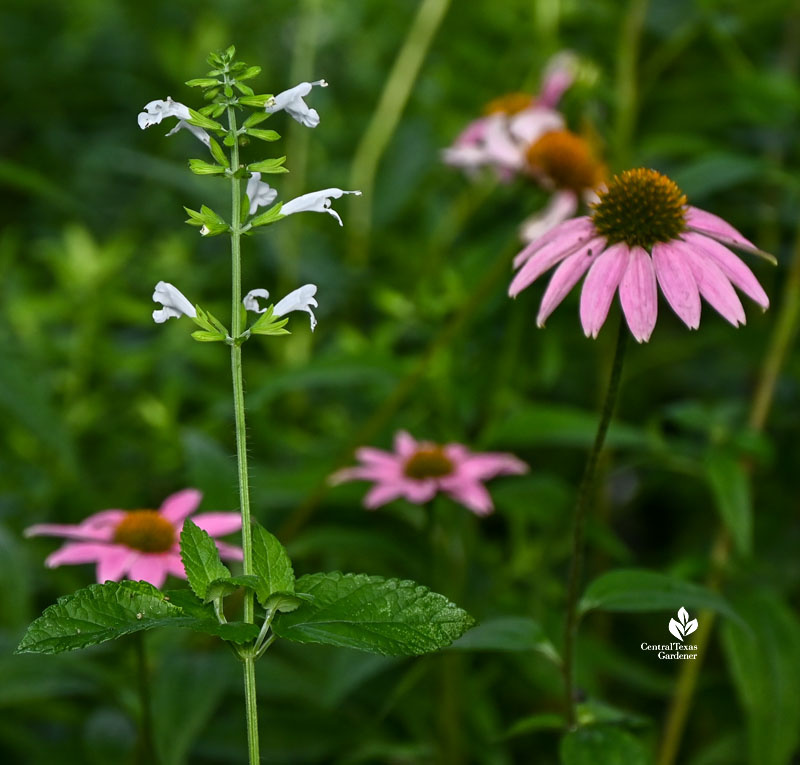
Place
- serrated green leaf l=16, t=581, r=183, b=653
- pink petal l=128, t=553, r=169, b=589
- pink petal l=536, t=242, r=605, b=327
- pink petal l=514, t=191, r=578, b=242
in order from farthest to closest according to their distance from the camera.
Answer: pink petal l=514, t=191, r=578, b=242
pink petal l=128, t=553, r=169, b=589
pink petal l=536, t=242, r=605, b=327
serrated green leaf l=16, t=581, r=183, b=653

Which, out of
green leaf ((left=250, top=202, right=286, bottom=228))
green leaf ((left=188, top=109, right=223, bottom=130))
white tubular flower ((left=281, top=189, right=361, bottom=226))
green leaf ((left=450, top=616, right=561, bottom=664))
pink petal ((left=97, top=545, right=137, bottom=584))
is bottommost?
green leaf ((left=450, top=616, right=561, bottom=664))

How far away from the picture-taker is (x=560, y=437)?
868mm

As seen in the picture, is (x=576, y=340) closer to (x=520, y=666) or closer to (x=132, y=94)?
(x=520, y=666)

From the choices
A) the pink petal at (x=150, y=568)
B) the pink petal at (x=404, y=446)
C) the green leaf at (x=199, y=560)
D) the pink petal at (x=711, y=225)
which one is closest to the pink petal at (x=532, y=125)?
the pink petal at (x=404, y=446)

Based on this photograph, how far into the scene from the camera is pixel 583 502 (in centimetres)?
51

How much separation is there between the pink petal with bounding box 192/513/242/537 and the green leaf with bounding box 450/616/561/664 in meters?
0.16

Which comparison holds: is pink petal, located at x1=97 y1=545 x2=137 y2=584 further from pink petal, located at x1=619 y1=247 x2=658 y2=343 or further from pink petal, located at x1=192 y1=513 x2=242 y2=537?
pink petal, located at x1=619 y1=247 x2=658 y2=343

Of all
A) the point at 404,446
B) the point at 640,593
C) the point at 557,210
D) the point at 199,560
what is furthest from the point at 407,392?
the point at 199,560

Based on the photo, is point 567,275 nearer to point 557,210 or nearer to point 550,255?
point 550,255

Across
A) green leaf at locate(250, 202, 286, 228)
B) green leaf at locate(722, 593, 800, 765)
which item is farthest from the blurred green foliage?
A: green leaf at locate(250, 202, 286, 228)

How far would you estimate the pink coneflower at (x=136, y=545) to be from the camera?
2.08 feet

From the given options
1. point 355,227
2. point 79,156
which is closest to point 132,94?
point 79,156

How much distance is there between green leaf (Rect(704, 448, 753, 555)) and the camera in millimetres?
784

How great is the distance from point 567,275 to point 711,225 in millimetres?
101
